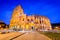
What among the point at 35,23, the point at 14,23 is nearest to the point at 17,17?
the point at 14,23

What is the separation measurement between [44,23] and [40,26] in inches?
458

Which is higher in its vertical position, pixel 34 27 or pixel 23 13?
pixel 23 13

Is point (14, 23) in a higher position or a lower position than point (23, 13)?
lower

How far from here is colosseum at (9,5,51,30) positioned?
17712 centimetres

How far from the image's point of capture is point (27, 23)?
594ft

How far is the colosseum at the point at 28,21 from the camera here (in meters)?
177

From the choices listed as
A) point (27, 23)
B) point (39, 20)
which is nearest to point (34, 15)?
point (39, 20)

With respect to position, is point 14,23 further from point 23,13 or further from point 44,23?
point 44,23

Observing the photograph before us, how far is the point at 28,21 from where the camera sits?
18512 cm

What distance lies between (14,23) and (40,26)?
3057cm

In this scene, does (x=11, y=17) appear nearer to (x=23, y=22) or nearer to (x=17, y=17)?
(x=17, y=17)

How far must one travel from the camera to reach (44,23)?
7539 inches

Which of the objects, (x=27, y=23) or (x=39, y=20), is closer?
(x=27, y=23)

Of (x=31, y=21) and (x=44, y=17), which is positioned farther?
(x=44, y=17)
